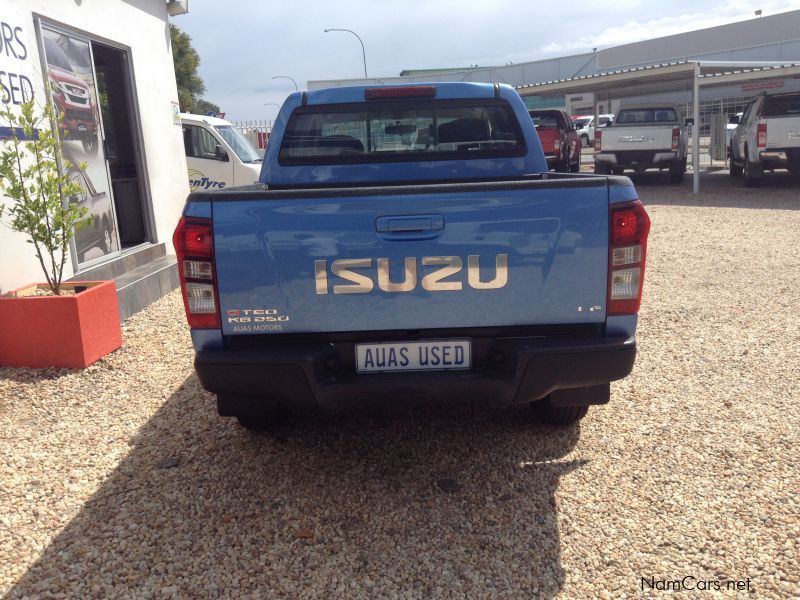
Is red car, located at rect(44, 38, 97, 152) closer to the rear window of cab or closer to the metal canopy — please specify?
the rear window of cab

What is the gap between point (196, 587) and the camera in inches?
102

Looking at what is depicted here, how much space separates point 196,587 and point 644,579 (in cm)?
165

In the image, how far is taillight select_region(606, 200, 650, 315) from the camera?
274 cm

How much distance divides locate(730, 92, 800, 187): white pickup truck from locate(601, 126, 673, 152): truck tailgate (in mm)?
1832

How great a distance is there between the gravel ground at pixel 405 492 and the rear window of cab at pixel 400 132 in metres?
1.54

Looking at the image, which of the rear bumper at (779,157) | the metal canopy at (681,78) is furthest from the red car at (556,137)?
the rear bumper at (779,157)

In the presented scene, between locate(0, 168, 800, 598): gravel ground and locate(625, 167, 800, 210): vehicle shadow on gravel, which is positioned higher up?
locate(625, 167, 800, 210): vehicle shadow on gravel

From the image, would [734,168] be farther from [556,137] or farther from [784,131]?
[784,131]

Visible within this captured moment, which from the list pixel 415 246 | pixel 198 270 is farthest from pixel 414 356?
pixel 198 270

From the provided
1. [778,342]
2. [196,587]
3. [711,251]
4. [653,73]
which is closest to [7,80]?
[196,587]

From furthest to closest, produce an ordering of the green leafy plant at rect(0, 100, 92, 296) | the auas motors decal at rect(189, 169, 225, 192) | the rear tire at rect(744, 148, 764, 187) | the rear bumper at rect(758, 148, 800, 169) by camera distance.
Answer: the rear tire at rect(744, 148, 764, 187)
the rear bumper at rect(758, 148, 800, 169)
the auas motors decal at rect(189, 169, 225, 192)
the green leafy plant at rect(0, 100, 92, 296)

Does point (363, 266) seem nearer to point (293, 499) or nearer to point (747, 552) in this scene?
point (293, 499)

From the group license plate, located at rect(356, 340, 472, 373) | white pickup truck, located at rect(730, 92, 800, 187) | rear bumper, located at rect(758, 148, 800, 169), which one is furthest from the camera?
rear bumper, located at rect(758, 148, 800, 169)

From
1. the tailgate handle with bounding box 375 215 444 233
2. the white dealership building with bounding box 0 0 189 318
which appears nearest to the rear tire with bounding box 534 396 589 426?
the tailgate handle with bounding box 375 215 444 233
